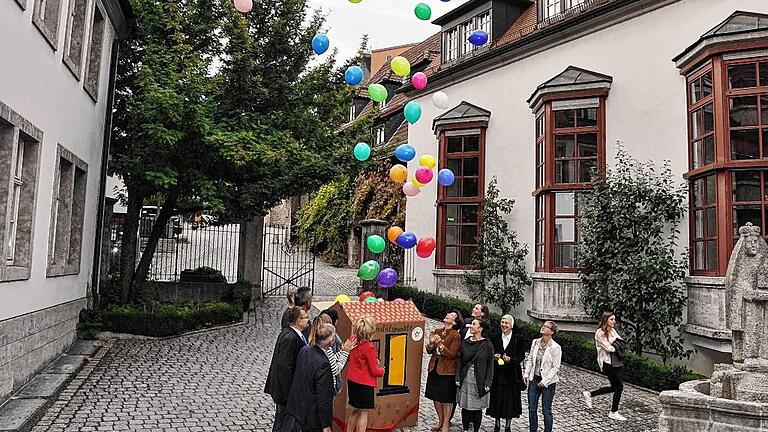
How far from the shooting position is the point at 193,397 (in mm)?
8258

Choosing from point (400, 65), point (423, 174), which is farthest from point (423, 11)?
point (423, 174)

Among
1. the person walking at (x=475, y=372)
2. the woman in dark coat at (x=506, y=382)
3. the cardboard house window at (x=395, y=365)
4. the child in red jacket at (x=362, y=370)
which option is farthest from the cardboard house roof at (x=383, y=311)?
the woman in dark coat at (x=506, y=382)

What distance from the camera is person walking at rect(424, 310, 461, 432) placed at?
703 cm

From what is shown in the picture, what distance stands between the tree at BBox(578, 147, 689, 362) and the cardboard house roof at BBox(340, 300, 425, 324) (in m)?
5.46

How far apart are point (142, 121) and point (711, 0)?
12049mm

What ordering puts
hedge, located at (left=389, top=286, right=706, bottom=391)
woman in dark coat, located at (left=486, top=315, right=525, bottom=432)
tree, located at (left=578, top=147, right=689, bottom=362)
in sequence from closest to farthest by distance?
woman in dark coat, located at (left=486, top=315, right=525, bottom=432)
hedge, located at (left=389, top=286, right=706, bottom=391)
tree, located at (left=578, top=147, right=689, bottom=362)

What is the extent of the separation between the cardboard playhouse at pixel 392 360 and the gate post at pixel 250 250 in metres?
10.8

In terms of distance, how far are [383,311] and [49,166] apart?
6088 millimetres

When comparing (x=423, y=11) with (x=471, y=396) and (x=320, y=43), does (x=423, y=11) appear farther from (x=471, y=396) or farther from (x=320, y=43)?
(x=471, y=396)

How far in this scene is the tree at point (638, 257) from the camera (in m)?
10.8

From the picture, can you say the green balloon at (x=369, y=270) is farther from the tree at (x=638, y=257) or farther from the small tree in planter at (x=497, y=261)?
the small tree in planter at (x=497, y=261)

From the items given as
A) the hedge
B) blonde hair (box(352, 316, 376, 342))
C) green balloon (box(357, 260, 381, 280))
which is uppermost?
green balloon (box(357, 260, 381, 280))

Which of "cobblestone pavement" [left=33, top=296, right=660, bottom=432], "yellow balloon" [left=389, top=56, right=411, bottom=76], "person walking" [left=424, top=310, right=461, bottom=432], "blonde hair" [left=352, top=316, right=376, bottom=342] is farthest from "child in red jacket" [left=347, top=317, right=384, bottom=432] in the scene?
"yellow balloon" [left=389, top=56, right=411, bottom=76]

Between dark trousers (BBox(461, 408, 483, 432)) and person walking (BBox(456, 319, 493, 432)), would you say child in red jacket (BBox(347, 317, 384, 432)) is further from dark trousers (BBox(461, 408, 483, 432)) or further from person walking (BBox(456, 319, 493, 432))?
dark trousers (BBox(461, 408, 483, 432))
